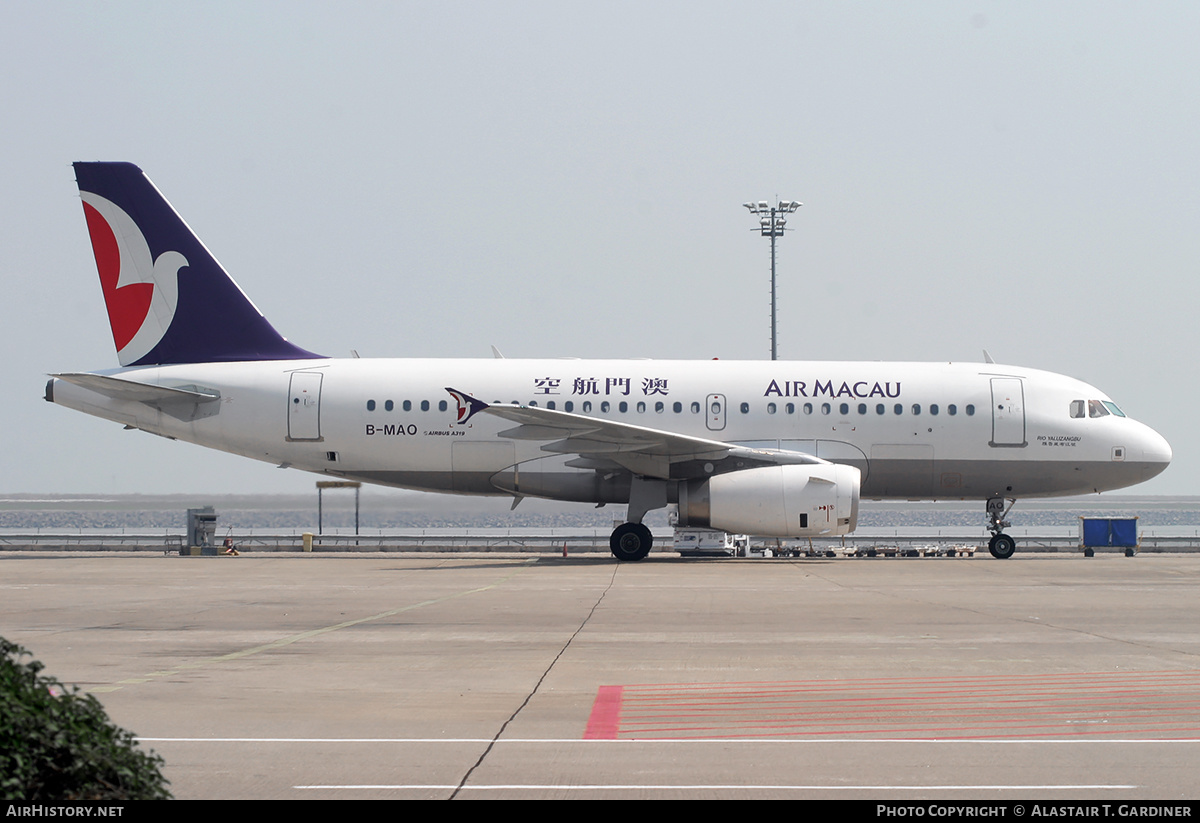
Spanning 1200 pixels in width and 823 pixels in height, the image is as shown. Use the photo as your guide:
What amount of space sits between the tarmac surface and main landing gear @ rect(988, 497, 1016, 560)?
8.84 metres

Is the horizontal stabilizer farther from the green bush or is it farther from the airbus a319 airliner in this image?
the green bush

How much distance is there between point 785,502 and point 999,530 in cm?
739

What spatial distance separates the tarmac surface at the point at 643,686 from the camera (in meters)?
6.26

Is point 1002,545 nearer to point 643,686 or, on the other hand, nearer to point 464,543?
point 464,543

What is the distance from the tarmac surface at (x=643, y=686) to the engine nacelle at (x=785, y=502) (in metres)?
5.18

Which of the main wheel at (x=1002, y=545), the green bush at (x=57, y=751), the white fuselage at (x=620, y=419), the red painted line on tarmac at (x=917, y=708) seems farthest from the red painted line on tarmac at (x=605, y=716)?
the main wheel at (x=1002, y=545)

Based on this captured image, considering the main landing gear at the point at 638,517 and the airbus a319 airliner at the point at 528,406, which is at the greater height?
the airbus a319 airliner at the point at 528,406

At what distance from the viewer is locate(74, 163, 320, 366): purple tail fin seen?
27.6 meters

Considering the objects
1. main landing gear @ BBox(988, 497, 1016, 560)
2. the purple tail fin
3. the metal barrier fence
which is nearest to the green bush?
the purple tail fin

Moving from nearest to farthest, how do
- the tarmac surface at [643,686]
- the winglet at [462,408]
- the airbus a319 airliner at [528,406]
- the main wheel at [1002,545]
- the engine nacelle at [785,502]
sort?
the tarmac surface at [643,686] < the engine nacelle at [785,502] < the winglet at [462,408] < the airbus a319 airliner at [528,406] < the main wheel at [1002,545]

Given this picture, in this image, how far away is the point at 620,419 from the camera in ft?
87.6

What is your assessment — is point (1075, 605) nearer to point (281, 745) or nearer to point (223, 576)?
point (281, 745)

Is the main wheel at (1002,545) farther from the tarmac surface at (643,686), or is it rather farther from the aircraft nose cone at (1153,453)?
the tarmac surface at (643,686)

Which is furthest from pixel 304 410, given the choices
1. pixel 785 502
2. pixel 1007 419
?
pixel 1007 419
